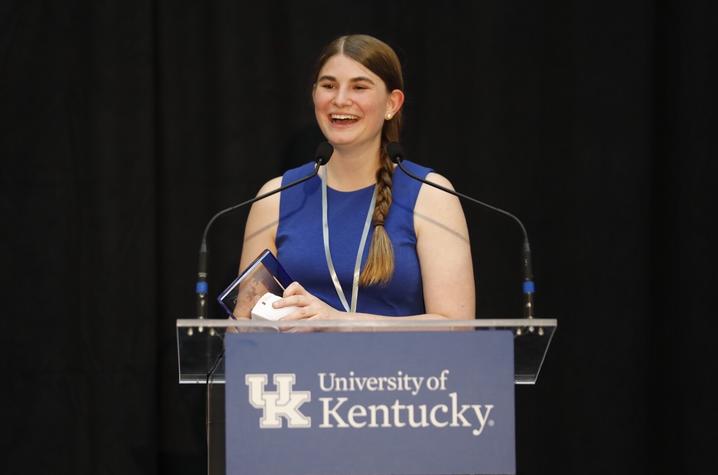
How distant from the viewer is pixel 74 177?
9.73 feet

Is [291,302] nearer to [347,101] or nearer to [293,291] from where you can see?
[293,291]

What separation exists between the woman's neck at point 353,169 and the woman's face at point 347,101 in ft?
0.25

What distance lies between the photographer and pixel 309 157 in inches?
122

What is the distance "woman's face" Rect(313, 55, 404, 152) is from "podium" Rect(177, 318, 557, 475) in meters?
0.92

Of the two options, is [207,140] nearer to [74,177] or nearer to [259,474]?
[74,177]

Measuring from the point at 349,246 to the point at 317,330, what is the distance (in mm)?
738

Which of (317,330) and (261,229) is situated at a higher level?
(261,229)

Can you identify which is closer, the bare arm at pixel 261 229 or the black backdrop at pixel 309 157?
the bare arm at pixel 261 229

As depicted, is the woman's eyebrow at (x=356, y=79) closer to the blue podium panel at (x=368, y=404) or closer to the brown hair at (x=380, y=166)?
the brown hair at (x=380, y=166)

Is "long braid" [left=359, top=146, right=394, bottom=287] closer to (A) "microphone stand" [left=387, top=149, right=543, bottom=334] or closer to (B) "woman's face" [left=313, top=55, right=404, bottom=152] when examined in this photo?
(B) "woman's face" [left=313, top=55, right=404, bottom=152]

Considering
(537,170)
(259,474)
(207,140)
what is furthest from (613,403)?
(259,474)

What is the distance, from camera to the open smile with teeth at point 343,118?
2.42 metres

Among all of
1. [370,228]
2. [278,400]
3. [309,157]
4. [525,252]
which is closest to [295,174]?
[370,228]

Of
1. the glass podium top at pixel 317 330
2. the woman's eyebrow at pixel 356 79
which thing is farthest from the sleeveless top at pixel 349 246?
the glass podium top at pixel 317 330
